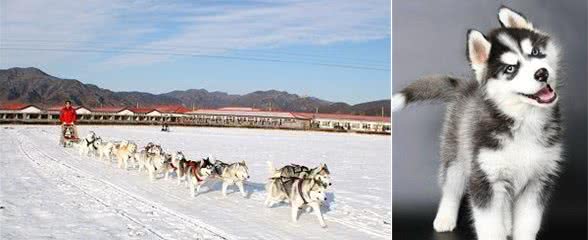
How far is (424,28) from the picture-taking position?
340cm

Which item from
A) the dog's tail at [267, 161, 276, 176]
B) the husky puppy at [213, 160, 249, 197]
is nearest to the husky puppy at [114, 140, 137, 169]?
the husky puppy at [213, 160, 249, 197]

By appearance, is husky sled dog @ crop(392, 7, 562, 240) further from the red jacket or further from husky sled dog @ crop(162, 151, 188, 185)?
the red jacket

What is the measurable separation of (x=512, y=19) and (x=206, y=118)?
1.57m

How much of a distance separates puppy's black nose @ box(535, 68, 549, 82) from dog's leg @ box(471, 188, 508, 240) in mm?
460

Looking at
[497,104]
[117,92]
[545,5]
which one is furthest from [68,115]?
[545,5]

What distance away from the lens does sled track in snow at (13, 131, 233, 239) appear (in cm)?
338

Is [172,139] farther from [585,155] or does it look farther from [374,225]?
[585,155]

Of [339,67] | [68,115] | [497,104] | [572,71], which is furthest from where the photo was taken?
[339,67]

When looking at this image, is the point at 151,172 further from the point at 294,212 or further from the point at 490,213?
the point at 490,213

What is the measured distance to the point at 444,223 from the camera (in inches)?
131

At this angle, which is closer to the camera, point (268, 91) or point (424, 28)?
point (424, 28)

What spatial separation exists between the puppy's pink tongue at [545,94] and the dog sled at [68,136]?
215 centimetres

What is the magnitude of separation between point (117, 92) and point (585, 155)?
2.18m

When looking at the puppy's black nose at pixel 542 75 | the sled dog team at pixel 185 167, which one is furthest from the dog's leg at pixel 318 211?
the puppy's black nose at pixel 542 75
